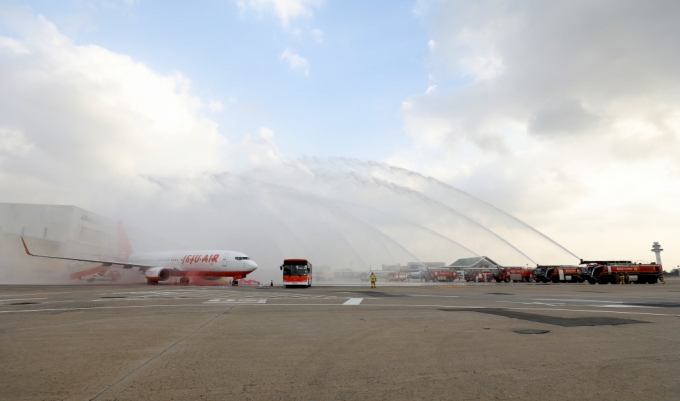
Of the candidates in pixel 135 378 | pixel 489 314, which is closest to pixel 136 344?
Result: pixel 135 378

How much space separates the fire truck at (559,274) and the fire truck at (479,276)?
328 inches

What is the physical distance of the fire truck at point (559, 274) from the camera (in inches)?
2256

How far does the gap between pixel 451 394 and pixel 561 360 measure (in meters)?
3.17

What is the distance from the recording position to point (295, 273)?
43.3 m

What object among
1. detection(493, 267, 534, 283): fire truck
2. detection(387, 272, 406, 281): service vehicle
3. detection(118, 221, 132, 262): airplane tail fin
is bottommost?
detection(387, 272, 406, 281): service vehicle

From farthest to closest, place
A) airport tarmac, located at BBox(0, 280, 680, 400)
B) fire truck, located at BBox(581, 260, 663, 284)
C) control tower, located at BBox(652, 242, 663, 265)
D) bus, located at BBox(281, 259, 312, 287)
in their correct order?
control tower, located at BBox(652, 242, 663, 265), fire truck, located at BBox(581, 260, 663, 284), bus, located at BBox(281, 259, 312, 287), airport tarmac, located at BBox(0, 280, 680, 400)

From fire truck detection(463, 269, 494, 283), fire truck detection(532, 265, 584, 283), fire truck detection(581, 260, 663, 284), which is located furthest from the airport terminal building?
fire truck detection(581, 260, 663, 284)

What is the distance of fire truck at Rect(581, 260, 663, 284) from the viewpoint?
5206 centimetres

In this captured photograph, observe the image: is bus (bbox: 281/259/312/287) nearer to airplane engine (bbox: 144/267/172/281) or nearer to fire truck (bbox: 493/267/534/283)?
airplane engine (bbox: 144/267/172/281)

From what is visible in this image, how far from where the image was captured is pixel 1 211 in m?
73.2

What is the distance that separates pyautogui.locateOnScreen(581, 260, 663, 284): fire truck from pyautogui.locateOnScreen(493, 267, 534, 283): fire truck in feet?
33.0

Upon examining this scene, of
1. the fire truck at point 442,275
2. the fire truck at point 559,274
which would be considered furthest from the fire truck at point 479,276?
the fire truck at point 559,274

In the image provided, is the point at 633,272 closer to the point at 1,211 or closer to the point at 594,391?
the point at 594,391

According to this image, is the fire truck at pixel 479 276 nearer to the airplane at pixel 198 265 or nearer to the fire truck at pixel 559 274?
the fire truck at pixel 559 274
